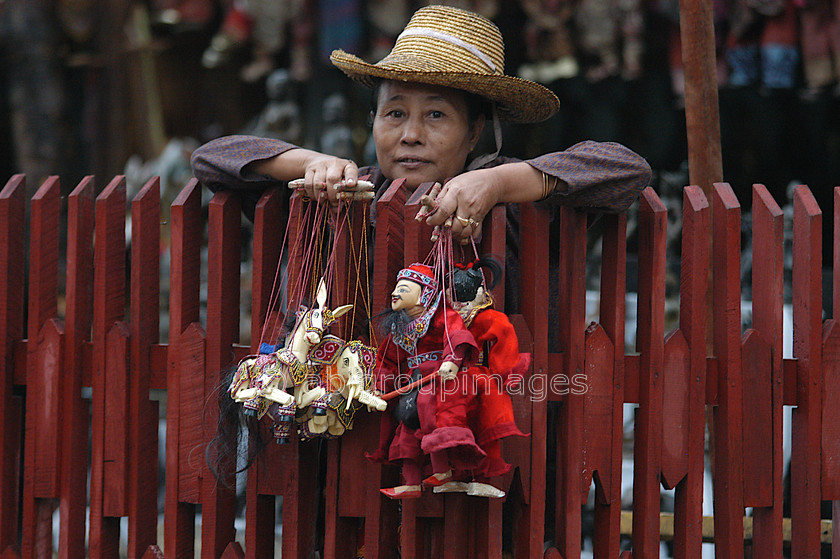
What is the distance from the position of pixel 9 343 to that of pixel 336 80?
291 cm

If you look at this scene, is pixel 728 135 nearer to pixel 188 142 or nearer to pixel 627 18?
pixel 627 18

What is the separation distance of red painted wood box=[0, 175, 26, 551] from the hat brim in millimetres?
1148

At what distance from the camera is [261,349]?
7.39ft

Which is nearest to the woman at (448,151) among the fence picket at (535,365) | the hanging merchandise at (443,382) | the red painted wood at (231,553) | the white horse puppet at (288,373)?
the fence picket at (535,365)

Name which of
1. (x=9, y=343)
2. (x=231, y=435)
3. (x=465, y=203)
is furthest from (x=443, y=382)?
(x=9, y=343)

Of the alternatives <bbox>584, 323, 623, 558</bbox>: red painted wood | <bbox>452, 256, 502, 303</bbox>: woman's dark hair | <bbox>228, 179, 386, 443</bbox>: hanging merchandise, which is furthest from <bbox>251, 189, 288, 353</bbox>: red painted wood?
<bbox>584, 323, 623, 558</bbox>: red painted wood

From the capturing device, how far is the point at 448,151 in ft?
8.69

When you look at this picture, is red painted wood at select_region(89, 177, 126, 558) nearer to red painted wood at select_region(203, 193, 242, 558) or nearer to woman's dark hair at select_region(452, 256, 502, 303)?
red painted wood at select_region(203, 193, 242, 558)

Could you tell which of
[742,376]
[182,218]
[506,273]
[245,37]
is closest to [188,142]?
[245,37]

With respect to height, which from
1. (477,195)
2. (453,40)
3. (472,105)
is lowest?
(477,195)

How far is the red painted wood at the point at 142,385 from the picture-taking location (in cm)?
A: 257

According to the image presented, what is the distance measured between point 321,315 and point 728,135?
3.33 m

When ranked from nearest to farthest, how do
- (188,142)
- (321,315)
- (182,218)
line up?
(321,315)
(182,218)
(188,142)

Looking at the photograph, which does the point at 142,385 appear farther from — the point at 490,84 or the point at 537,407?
the point at 490,84
